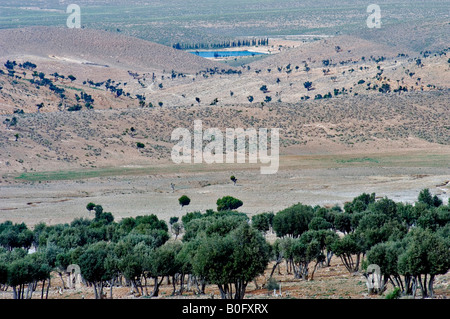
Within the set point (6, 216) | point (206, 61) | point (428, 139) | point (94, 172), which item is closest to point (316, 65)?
point (206, 61)

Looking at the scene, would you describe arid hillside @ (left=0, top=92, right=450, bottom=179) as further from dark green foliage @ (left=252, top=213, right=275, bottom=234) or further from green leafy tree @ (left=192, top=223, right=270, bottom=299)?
green leafy tree @ (left=192, top=223, right=270, bottom=299)

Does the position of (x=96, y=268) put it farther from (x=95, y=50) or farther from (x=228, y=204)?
(x=95, y=50)

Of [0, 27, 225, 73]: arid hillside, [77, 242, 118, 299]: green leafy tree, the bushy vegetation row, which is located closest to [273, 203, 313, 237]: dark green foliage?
the bushy vegetation row

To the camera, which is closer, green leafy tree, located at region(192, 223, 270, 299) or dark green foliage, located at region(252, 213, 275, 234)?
green leafy tree, located at region(192, 223, 270, 299)

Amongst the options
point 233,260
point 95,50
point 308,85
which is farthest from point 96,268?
point 95,50

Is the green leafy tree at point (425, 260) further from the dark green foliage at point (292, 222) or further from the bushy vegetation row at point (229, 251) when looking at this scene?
the dark green foliage at point (292, 222)

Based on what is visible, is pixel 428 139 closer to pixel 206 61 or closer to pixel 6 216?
pixel 6 216

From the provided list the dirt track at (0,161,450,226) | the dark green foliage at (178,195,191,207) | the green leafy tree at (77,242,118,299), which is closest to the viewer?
the green leafy tree at (77,242,118,299)

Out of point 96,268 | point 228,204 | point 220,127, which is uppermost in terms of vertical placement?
point 96,268

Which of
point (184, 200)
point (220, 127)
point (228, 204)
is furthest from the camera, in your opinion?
point (220, 127)
